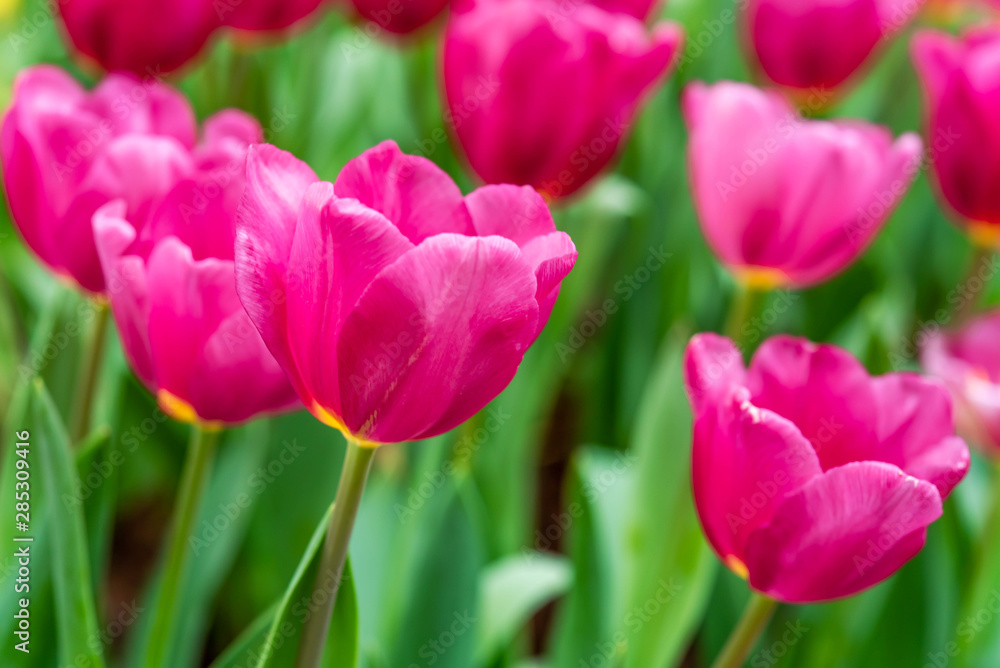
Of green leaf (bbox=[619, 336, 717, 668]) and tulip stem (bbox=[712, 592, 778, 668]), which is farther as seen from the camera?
green leaf (bbox=[619, 336, 717, 668])

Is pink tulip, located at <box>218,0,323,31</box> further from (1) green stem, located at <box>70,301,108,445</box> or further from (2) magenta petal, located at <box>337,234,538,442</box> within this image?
(2) magenta petal, located at <box>337,234,538,442</box>

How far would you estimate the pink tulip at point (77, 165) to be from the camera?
61 centimetres

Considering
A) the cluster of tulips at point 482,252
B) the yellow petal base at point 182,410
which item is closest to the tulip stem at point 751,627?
the cluster of tulips at point 482,252

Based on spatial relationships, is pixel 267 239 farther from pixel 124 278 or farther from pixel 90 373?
pixel 90 373

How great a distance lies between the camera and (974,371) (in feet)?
3.42

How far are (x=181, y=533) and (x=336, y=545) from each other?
19 centimetres

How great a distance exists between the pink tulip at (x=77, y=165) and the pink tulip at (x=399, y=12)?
0.53 metres

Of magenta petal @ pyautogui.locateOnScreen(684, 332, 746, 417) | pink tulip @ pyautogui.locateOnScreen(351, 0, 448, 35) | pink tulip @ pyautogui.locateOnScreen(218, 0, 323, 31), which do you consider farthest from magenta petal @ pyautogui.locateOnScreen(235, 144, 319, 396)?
pink tulip @ pyautogui.locateOnScreen(351, 0, 448, 35)

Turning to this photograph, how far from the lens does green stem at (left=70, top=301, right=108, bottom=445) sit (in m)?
0.69

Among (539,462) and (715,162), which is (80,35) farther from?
(539,462)

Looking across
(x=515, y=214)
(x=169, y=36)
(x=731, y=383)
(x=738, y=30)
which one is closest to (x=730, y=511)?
(x=731, y=383)

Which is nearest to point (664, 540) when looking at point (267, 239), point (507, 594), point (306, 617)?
point (507, 594)

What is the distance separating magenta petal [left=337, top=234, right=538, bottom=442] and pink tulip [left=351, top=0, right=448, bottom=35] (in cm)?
87

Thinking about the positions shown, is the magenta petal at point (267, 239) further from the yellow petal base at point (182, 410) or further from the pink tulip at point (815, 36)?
the pink tulip at point (815, 36)
